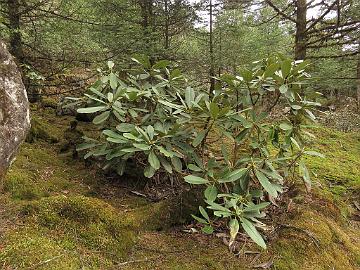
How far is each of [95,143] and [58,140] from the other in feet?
3.79

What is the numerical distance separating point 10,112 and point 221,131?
136 cm

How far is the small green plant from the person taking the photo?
2.01 metres

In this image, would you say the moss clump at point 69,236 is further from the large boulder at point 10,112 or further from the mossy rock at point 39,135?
the mossy rock at point 39,135

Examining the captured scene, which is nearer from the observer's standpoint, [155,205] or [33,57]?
[155,205]

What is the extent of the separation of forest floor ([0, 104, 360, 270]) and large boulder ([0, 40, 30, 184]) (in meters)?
0.38

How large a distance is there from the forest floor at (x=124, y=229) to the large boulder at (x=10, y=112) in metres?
0.38

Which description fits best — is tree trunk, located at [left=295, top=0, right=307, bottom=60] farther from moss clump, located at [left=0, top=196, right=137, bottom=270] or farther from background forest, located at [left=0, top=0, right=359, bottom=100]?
moss clump, located at [left=0, top=196, right=137, bottom=270]

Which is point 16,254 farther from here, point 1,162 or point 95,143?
point 95,143

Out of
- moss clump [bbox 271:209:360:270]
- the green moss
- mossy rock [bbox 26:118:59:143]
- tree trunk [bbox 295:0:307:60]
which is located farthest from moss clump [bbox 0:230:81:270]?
tree trunk [bbox 295:0:307:60]

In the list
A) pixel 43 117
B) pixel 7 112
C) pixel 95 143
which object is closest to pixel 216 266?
pixel 95 143

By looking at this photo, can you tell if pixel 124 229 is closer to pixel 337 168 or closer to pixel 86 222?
pixel 86 222

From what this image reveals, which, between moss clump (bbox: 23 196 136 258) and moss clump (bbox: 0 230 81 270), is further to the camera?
moss clump (bbox: 23 196 136 258)

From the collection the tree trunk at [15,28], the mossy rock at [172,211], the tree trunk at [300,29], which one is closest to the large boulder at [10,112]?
the mossy rock at [172,211]

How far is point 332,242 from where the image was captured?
242cm
